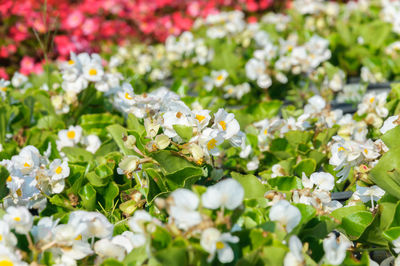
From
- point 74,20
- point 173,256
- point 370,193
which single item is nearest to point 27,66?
point 74,20

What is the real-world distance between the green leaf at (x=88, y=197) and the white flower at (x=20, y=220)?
0.41m

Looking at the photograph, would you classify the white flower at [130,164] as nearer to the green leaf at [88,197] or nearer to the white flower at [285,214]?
the green leaf at [88,197]

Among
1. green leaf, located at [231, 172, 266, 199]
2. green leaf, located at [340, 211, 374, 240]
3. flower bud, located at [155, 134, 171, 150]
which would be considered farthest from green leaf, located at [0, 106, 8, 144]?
green leaf, located at [340, 211, 374, 240]

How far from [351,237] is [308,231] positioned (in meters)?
0.21

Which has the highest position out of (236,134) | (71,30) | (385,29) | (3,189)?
(236,134)

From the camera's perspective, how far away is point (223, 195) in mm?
828

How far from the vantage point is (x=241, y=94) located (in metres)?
2.32

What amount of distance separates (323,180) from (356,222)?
4.9 inches

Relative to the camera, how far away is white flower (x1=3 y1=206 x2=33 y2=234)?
0.88 m

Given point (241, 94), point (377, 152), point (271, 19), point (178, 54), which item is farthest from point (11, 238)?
point (271, 19)

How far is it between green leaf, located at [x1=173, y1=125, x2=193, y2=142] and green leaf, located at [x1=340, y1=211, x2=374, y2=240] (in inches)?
16.4

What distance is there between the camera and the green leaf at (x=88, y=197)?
4.30 feet

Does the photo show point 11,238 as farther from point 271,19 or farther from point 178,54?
point 271,19

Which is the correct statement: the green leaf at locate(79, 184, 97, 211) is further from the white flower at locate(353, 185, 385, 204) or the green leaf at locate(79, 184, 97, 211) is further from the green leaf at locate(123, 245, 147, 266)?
the white flower at locate(353, 185, 385, 204)
